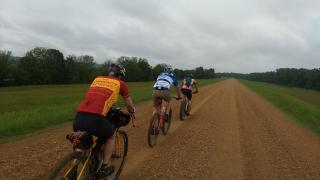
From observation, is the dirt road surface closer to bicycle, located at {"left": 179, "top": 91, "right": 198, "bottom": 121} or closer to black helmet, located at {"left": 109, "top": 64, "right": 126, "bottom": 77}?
bicycle, located at {"left": 179, "top": 91, "right": 198, "bottom": 121}

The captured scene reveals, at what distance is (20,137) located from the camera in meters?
10.6

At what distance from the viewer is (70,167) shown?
5109 millimetres

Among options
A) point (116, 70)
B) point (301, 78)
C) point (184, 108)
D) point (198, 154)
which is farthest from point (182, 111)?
point (301, 78)

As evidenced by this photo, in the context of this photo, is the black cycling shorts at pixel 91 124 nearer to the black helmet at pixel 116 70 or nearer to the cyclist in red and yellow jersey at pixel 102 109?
the cyclist in red and yellow jersey at pixel 102 109

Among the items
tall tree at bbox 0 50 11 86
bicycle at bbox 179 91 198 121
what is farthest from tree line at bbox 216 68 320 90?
bicycle at bbox 179 91 198 121

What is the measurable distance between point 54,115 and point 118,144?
8.59 metres

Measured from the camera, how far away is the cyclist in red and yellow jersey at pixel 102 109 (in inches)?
218

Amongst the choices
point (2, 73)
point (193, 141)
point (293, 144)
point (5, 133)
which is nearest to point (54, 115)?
point (5, 133)

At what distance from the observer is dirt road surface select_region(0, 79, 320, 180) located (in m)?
7.65

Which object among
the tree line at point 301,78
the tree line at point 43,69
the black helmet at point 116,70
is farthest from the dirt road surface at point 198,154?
the tree line at point 301,78

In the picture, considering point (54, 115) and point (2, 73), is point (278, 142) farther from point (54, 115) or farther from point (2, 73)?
point (2, 73)

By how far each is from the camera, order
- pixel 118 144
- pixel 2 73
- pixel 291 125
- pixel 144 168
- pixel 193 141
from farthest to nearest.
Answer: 1. pixel 2 73
2. pixel 291 125
3. pixel 193 141
4. pixel 144 168
5. pixel 118 144

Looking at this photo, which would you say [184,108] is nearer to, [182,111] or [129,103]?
[182,111]

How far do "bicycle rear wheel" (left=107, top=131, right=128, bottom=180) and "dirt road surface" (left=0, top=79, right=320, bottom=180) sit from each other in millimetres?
268
